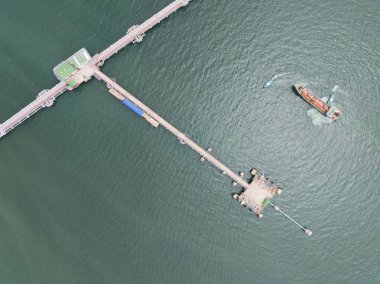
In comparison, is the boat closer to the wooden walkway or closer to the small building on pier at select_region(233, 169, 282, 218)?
the small building on pier at select_region(233, 169, 282, 218)

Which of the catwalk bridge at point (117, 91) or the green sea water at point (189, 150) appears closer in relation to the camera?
the green sea water at point (189, 150)

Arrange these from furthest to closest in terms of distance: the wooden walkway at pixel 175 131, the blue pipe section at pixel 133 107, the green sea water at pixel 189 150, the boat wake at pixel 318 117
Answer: the blue pipe section at pixel 133 107 → the boat wake at pixel 318 117 → the wooden walkway at pixel 175 131 → the green sea water at pixel 189 150

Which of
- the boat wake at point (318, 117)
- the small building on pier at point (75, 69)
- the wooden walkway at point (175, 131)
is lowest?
the small building on pier at point (75, 69)

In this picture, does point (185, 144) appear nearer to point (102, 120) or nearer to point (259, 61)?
point (102, 120)

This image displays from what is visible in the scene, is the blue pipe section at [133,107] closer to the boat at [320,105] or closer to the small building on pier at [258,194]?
the small building on pier at [258,194]

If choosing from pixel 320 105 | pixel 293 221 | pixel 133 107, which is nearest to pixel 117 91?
pixel 133 107

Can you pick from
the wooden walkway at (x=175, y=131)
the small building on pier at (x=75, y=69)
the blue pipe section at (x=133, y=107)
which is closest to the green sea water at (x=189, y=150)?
the wooden walkway at (x=175, y=131)

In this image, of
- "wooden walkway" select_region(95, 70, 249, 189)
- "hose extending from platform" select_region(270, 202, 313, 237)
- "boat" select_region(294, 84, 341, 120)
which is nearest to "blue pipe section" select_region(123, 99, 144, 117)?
"wooden walkway" select_region(95, 70, 249, 189)
